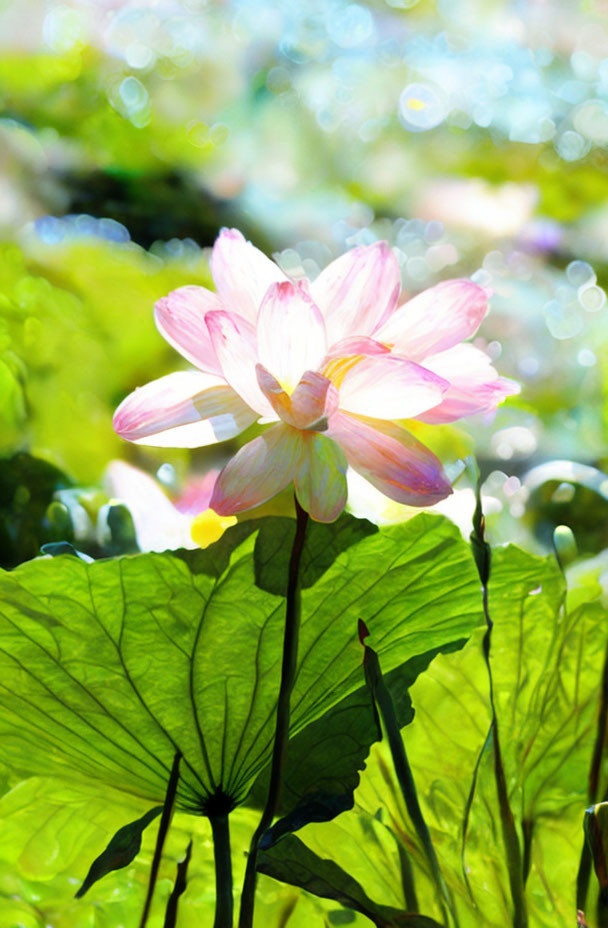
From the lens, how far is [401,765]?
181 millimetres

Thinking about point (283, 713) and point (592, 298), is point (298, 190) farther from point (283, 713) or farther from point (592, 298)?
point (283, 713)

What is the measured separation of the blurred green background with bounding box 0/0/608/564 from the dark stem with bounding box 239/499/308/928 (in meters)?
0.04

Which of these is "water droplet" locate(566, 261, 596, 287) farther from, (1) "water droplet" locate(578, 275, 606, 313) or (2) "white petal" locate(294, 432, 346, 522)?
(2) "white petal" locate(294, 432, 346, 522)

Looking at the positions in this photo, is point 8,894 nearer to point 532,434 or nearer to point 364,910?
point 364,910

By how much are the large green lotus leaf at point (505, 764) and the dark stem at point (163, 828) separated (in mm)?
30

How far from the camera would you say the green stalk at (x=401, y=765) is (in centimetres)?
17

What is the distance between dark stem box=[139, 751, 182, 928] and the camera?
0.56 feet

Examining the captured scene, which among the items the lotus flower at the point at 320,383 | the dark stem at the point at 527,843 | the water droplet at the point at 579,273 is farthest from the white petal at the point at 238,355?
the water droplet at the point at 579,273

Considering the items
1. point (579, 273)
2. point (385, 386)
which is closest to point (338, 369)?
point (385, 386)

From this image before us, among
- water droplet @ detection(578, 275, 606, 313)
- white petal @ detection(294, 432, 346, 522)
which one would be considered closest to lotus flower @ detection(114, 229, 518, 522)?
white petal @ detection(294, 432, 346, 522)

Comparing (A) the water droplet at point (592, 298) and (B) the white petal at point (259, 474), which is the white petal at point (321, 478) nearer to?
(B) the white petal at point (259, 474)

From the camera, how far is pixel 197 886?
0.18 m

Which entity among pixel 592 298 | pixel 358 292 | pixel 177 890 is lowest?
pixel 177 890

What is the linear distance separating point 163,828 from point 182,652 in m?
0.04
